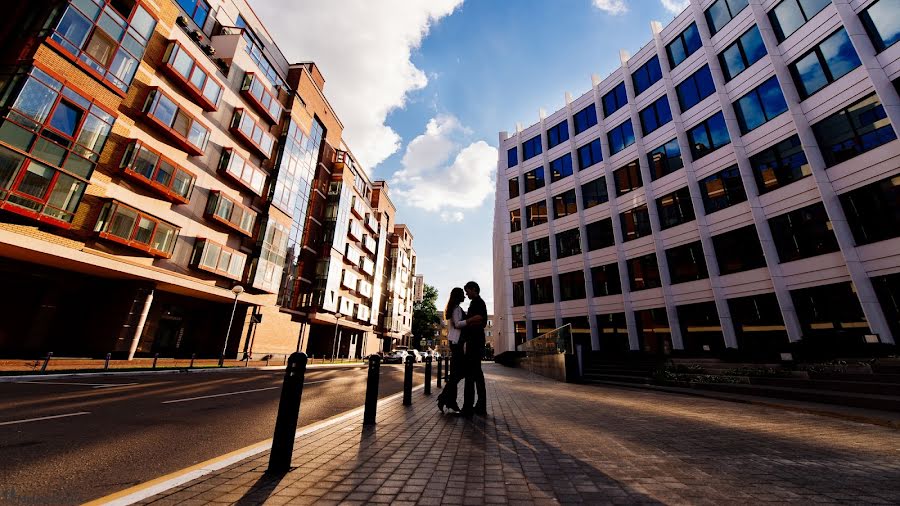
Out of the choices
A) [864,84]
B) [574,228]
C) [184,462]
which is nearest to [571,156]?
[574,228]

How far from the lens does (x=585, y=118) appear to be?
2908 cm

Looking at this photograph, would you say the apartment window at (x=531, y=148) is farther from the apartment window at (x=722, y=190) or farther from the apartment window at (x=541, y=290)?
the apartment window at (x=722, y=190)

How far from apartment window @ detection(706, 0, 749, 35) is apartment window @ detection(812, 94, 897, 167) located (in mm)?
8638

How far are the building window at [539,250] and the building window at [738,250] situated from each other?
1193 cm

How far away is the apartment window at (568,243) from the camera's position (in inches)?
1076

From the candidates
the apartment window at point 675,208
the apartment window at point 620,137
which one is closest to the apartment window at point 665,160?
the apartment window at point 675,208

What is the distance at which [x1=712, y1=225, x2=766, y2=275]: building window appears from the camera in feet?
58.1

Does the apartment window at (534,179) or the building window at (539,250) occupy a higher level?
the apartment window at (534,179)

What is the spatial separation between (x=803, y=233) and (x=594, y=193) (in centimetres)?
1262

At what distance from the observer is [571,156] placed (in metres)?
29.3

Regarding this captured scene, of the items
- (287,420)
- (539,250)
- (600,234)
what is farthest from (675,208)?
(287,420)

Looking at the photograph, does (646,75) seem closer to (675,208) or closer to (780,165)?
(675,208)

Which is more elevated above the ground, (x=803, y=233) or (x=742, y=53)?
(x=742, y=53)

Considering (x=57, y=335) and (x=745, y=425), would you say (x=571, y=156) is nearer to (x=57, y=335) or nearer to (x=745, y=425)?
(x=745, y=425)
